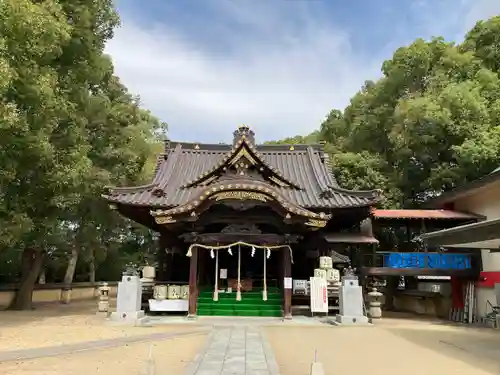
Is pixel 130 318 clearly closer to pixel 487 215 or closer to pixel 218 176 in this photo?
pixel 218 176

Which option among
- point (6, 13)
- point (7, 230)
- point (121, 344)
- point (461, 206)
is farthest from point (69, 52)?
point (461, 206)

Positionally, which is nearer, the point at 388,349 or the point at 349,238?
the point at 388,349

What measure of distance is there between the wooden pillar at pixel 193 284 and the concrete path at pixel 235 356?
3591 mm

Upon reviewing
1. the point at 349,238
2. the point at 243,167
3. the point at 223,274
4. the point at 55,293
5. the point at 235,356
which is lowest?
the point at 235,356

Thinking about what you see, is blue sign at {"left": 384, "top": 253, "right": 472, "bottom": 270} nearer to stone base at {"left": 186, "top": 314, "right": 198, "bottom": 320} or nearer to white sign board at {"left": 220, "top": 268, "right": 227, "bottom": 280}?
white sign board at {"left": 220, "top": 268, "right": 227, "bottom": 280}

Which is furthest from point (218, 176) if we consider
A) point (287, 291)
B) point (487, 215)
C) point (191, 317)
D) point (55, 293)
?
point (55, 293)

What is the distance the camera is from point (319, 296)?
47.5 feet

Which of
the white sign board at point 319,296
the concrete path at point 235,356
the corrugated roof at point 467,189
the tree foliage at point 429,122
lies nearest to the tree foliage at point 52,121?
the concrete path at point 235,356

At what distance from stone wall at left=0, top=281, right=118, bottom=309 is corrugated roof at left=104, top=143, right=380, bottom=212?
29.2 ft

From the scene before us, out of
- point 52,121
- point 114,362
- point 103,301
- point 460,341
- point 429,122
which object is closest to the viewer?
point 114,362

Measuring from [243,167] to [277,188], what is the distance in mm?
1582

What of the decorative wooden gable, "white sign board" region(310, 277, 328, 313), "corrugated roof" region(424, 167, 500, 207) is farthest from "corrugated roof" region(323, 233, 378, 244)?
"corrugated roof" region(424, 167, 500, 207)

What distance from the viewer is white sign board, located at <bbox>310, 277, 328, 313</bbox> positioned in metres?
14.4

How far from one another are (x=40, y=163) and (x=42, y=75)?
2.80 metres
